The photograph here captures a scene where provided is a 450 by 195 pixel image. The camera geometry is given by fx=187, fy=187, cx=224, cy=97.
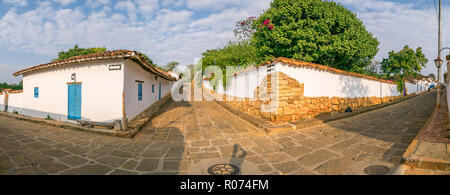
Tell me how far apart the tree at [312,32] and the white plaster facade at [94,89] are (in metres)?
7.79

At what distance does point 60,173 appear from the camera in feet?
9.97

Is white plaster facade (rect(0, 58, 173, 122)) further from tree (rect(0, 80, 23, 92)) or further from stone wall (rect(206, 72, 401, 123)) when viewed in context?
tree (rect(0, 80, 23, 92))

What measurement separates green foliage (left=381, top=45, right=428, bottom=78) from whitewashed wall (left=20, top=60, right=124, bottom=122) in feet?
84.8

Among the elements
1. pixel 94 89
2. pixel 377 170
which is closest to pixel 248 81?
pixel 94 89

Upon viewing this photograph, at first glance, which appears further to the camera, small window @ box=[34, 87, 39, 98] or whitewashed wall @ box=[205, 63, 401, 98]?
small window @ box=[34, 87, 39, 98]

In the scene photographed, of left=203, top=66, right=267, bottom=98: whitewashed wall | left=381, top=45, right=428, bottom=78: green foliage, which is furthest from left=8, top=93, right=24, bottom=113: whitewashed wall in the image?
left=381, top=45, right=428, bottom=78: green foliage

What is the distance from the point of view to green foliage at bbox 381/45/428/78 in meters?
19.8

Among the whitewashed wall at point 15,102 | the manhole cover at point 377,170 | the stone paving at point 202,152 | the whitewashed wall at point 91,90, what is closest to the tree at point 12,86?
the whitewashed wall at point 15,102

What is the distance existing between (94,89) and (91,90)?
0.16 m

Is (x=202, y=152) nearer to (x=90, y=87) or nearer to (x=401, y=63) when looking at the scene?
(x=90, y=87)

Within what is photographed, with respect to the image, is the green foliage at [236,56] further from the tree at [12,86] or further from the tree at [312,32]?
the tree at [12,86]
